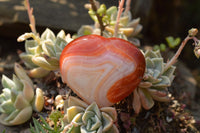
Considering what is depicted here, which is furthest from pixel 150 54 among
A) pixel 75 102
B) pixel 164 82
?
pixel 75 102

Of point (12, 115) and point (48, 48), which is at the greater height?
point (48, 48)

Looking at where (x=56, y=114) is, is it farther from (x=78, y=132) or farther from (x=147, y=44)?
(x=147, y=44)

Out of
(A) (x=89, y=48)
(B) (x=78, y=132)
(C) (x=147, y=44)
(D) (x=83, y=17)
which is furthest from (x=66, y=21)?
(B) (x=78, y=132)

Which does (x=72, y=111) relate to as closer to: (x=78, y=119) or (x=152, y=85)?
(x=78, y=119)

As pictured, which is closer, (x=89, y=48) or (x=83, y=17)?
(x=89, y=48)

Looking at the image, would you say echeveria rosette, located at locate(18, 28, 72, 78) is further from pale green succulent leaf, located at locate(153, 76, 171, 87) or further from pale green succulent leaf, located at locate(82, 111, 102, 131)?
pale green succulent leaf, located at locate(153, 76, 171, 87)

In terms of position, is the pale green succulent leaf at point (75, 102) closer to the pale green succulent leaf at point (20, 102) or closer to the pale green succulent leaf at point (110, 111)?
the pale green succulent leaf at point (110, 111)

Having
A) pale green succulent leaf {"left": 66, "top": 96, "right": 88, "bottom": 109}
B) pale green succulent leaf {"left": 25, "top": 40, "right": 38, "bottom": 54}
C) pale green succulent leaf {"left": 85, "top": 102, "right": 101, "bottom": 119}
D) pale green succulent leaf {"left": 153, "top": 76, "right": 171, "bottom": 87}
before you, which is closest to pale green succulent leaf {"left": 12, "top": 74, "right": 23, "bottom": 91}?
pale green succulent leaf {"left": 25, "top": 40, "right": 38, "bottom": 54}
